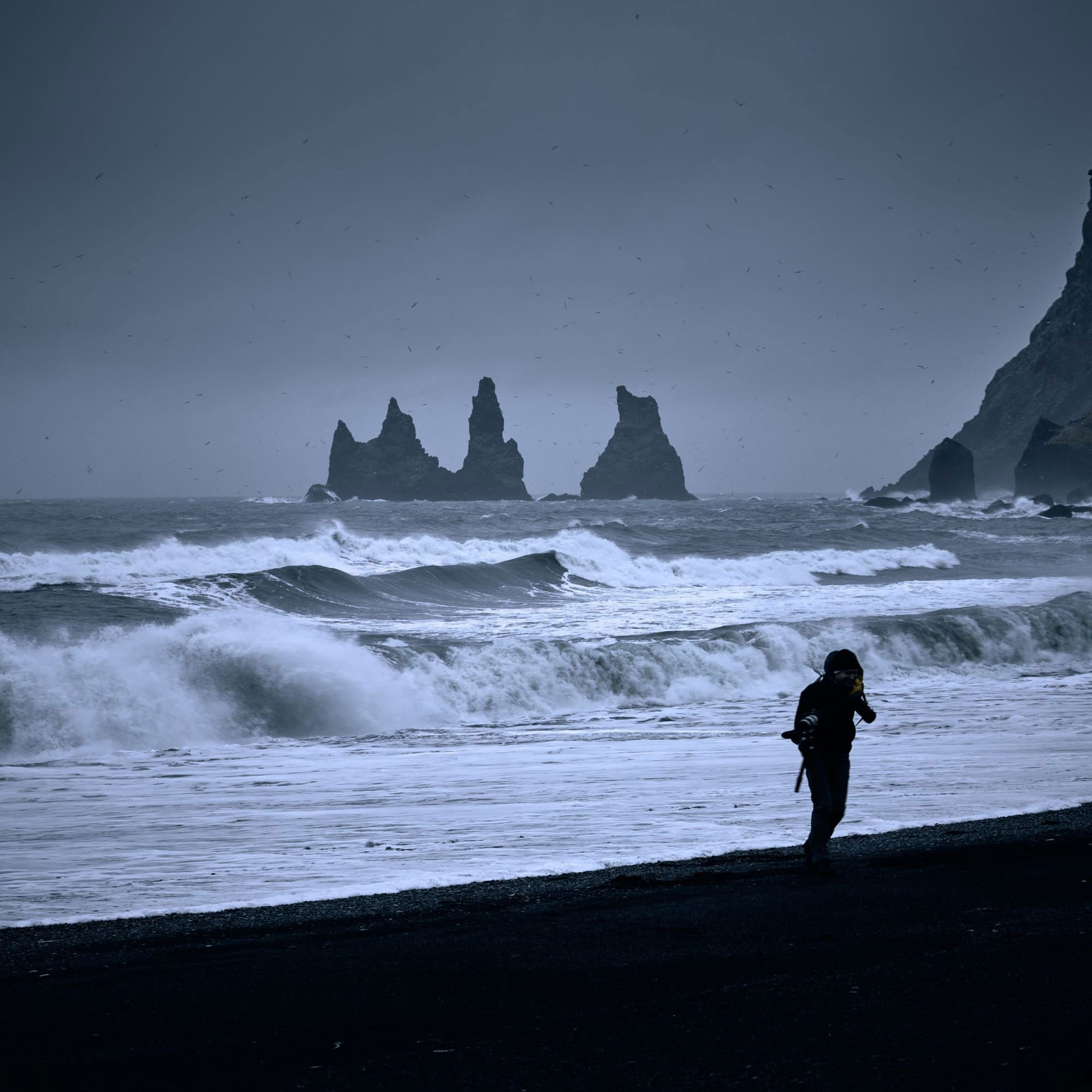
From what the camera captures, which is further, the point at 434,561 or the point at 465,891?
the point at 434,561

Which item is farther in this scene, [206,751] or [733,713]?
[733,713]

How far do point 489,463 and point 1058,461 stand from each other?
92591mm

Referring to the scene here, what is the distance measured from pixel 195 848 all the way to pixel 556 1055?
17.3 ft

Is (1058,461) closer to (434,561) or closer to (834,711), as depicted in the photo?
(434,561)

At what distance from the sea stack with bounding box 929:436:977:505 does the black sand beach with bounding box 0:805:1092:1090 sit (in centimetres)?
12010

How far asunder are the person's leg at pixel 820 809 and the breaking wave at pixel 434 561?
27999mm

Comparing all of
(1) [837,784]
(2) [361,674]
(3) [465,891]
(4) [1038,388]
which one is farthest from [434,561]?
(4) [1038,388]

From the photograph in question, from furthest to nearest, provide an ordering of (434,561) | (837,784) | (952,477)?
(952,477)
(434,561)
(837,784)

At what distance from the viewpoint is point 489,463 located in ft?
582

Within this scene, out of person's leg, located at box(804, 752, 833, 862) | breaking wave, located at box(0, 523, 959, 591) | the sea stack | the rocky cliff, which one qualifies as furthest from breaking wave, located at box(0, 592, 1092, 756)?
the rocky cliff

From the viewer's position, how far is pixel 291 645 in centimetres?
1723

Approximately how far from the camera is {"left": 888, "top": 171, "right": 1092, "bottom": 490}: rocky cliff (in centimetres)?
14125

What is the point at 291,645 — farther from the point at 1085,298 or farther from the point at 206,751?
the point at 1085,298

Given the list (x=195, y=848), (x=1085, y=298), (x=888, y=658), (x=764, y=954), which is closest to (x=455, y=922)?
(x=764, y=954)
